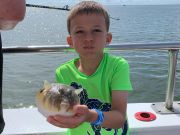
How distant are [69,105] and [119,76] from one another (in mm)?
716

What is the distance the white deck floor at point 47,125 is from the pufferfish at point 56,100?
1158 millimetres

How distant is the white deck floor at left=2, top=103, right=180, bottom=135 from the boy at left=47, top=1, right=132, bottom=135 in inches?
15.1

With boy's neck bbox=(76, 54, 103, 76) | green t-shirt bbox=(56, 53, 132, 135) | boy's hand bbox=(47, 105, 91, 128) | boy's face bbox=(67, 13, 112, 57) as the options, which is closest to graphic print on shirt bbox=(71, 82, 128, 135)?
green t-shirt bbox=(56, 53, 132, 135)

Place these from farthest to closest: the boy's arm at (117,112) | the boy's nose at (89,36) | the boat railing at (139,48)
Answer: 1. the boat railing at (139,48)
2. the boy's nose at (89,36)
3. the boy's arm at (117,112)

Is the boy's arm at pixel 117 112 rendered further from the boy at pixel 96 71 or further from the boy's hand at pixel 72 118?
the boy's hand at pixel 72 118

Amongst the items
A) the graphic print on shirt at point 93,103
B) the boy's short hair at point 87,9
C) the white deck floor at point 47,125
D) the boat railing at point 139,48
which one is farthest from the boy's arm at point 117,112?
the boat railing at point 139,48

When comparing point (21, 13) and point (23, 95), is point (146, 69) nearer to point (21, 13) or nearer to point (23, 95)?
point (23, 95)

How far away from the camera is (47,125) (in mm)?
2922

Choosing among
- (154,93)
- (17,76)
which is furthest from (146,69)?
(17,76)

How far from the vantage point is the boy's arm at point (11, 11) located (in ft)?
5.20

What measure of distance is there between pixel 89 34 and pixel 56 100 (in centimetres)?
74

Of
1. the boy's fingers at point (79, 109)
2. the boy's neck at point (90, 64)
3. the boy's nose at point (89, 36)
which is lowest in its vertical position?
the boy's fingers at point (79, 109)

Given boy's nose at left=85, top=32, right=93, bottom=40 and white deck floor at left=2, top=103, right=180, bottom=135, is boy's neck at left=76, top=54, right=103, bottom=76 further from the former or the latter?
white deck floor at left=2, top=103, right=180, bottom=135

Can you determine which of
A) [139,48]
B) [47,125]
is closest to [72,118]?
[47,125]
